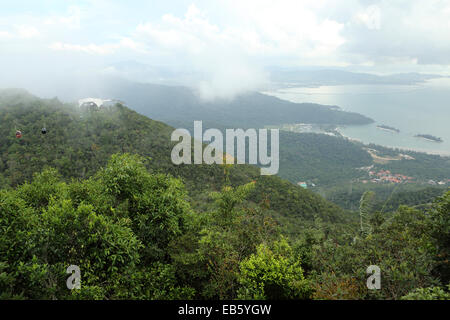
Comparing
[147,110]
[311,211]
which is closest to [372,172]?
[311,211]

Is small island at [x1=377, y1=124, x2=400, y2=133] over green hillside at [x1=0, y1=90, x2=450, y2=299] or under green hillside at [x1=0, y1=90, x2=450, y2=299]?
over

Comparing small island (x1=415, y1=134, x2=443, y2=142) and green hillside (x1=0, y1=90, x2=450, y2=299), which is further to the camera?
small island (x1=415, y1=134, x2=443, y2=142)

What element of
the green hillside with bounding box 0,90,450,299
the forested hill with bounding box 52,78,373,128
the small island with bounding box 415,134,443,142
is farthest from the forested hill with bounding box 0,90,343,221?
the small island with bounding box 415,134,443,142

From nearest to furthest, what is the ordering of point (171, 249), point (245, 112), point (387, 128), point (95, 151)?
point (171, 249) < point (95, 151) < point (387, 128) < point (245, 112)

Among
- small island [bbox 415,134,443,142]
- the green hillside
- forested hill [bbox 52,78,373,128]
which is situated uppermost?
forested hill [bbox 52,78,373,128]

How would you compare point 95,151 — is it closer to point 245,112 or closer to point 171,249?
point 171,249

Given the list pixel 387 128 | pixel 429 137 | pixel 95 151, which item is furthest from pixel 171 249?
pixel 387 128

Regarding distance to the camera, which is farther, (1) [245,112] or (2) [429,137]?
(1) [245,112]

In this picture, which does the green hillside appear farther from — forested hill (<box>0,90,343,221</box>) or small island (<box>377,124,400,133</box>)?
small island (<box>377,124,400,133</box>)
